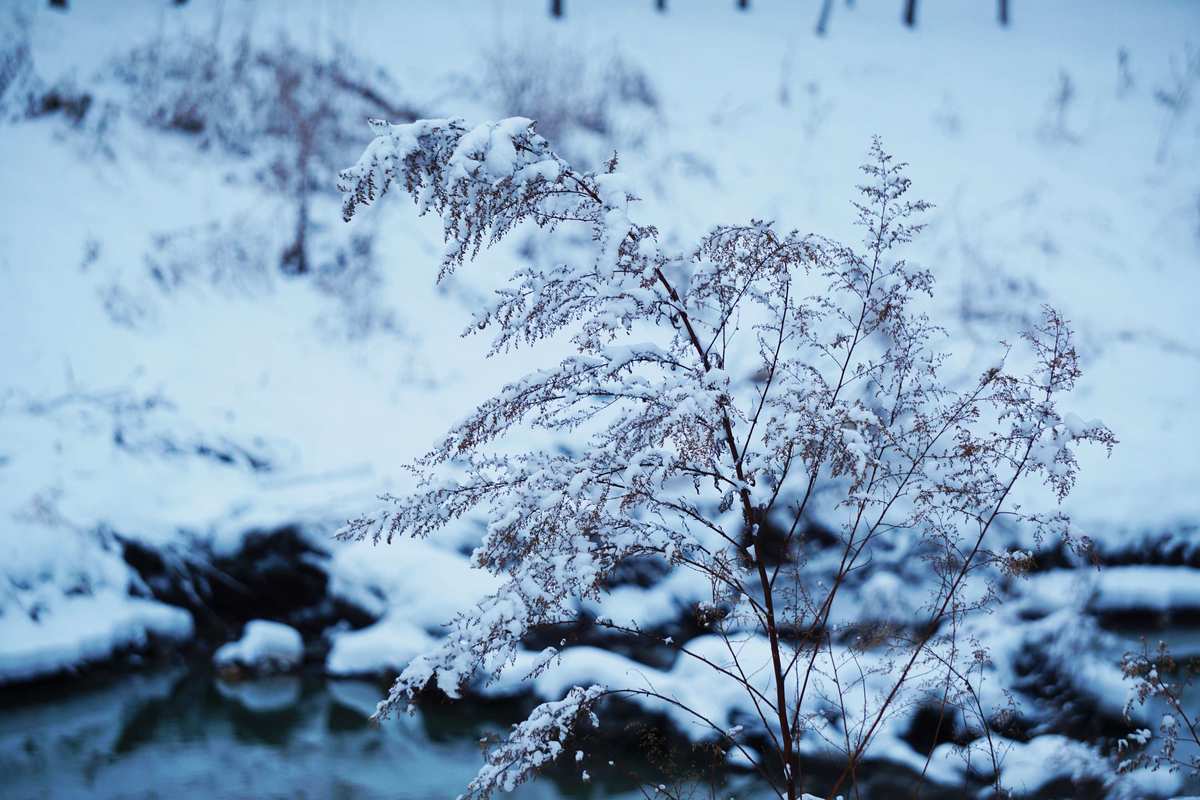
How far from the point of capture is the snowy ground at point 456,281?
7.76 m

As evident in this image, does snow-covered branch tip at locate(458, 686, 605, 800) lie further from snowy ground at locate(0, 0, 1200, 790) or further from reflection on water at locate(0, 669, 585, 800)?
snowy ground at locate(0, 0, 1200, 790)

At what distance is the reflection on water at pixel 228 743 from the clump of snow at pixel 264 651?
0.48ft

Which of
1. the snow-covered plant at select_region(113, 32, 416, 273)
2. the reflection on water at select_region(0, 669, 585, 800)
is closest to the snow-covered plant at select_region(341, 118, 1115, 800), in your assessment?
the reflection on water at select_region(0, 669, 585, 800)

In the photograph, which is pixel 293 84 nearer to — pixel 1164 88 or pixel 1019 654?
pixel 1019 654

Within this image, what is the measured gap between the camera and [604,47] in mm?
15875

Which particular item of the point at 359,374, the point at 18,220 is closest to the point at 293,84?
the point at 18,220

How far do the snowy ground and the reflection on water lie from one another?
0.43 meters

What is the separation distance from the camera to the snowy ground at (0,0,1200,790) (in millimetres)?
7758

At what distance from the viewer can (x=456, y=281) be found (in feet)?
38.8

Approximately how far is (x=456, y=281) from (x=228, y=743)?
6655 millimetres

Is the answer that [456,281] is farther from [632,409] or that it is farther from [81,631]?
[632,409]

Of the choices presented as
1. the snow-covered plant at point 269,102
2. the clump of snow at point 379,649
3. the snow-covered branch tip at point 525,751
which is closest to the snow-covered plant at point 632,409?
the snow-covered branch tip at point 525,751

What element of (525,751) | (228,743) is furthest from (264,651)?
(525,751)

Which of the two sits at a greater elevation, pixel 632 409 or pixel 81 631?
pixel 632 409
